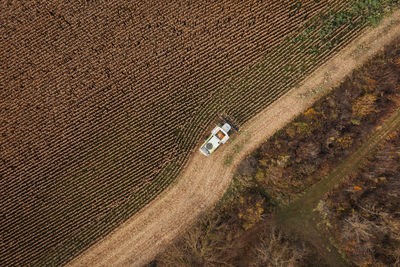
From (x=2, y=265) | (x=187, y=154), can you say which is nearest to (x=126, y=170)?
(x=187, y=154)

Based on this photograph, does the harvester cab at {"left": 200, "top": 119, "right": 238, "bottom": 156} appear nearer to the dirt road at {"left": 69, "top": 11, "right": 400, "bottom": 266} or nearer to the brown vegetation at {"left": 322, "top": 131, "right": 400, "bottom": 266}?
the dirt road at {"left": 69, "top": 11, "right": 400, "bottom": 266}

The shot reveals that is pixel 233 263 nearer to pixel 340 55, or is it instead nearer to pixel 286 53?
pixel 286 53

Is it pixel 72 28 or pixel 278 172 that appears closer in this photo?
pixel 278 172

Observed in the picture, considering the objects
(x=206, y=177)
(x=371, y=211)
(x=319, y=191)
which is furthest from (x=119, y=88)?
(x=371, y=211)

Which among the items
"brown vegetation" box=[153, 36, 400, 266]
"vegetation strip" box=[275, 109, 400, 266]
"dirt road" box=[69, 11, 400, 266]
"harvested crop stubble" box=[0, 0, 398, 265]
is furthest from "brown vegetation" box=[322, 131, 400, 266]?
"harvested crop stubble" box=[0, 0, 398, 265]

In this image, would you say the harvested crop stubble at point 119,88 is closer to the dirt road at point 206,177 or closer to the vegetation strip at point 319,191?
the dirt road at point 206,177

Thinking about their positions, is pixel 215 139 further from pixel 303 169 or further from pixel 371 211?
pixel 371 211

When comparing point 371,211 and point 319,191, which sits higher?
point 319,191

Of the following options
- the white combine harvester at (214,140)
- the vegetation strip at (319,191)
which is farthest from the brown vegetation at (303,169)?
the white combine harvester at (214,140)
